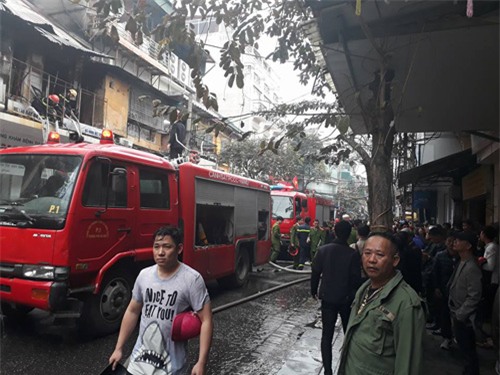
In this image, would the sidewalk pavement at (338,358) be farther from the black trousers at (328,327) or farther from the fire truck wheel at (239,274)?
the fire truck wheel at (239,274)

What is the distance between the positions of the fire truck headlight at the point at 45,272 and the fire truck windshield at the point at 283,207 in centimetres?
1223

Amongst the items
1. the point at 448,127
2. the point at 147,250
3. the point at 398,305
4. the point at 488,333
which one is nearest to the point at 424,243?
the point at 448,127

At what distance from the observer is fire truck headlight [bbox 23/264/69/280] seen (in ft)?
15.4

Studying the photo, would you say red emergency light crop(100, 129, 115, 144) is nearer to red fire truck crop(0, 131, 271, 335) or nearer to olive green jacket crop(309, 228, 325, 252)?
red fire truck crop(0, 131, 271, 335)

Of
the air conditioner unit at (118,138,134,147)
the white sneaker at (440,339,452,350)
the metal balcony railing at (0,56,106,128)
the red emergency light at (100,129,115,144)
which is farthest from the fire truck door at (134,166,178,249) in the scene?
the air conditioner unit at (118,138,134,147)

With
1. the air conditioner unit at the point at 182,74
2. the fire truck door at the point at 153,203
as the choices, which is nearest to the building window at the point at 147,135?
the air conditioner unit at the point at 182,74

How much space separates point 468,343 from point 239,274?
5874mm

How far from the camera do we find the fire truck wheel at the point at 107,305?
5.25 meters

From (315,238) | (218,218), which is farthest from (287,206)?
(218,218)

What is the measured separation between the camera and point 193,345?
5.32 metres

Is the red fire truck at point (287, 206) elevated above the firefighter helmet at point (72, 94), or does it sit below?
below

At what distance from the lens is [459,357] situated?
5309mm

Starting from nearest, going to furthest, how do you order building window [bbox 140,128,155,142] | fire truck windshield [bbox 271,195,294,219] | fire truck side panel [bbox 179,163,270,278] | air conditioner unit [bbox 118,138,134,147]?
fire truck side panel [bbox 179,163,270,278]
fire truck windshield [bbox 271,195,294,219]
air conditioner unit [bbox 118,138,134,147]
building window [bbox 140,128,155,142]

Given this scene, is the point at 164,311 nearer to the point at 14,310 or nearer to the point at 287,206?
the point at 14,310
